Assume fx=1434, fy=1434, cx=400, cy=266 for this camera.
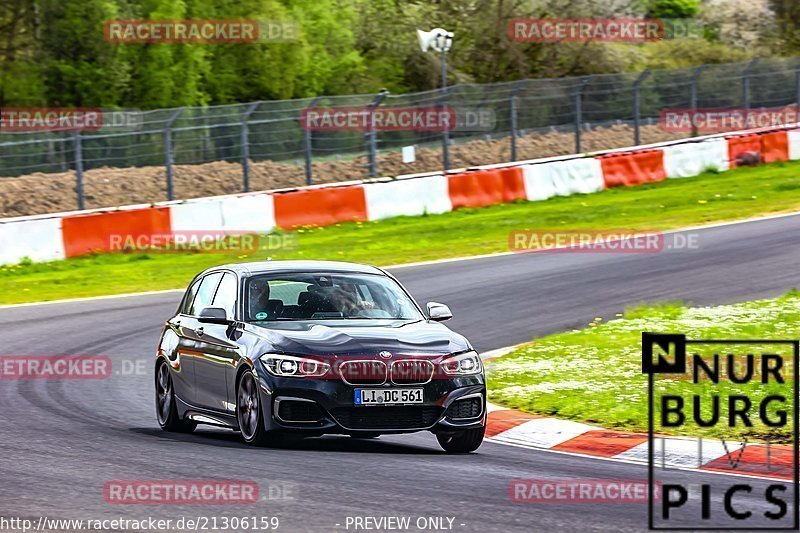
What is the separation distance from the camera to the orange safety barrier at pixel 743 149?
1272 inches

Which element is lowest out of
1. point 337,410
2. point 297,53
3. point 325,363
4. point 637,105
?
point 337,410

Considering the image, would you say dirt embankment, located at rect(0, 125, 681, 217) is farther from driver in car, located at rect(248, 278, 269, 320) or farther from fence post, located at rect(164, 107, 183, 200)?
driver in car, located at rect(248, 278, 269, 320)

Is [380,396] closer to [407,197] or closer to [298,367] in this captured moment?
[298,367]

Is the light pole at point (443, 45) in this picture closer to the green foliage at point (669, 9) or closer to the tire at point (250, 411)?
the tire at point (250, 411)

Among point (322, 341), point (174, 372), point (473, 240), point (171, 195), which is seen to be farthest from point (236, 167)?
point (322, 341)

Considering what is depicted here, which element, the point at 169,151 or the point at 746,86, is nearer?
the point at 169,151

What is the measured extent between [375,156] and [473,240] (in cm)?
426

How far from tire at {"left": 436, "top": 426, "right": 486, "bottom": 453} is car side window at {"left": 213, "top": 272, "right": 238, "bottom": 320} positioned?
1.95 m

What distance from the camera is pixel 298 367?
969 centimetres

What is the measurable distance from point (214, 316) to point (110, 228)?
47.1 ft

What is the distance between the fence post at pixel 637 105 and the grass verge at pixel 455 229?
1.56m

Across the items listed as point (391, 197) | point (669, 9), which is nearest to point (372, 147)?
point (391, 197)

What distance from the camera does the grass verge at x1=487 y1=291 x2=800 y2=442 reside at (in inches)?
430

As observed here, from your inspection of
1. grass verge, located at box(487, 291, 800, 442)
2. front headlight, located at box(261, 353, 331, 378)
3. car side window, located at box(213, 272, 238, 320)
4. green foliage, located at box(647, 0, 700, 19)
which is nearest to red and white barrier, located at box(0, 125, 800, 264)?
grass verge, located at box(487, 291, 800, 442)
